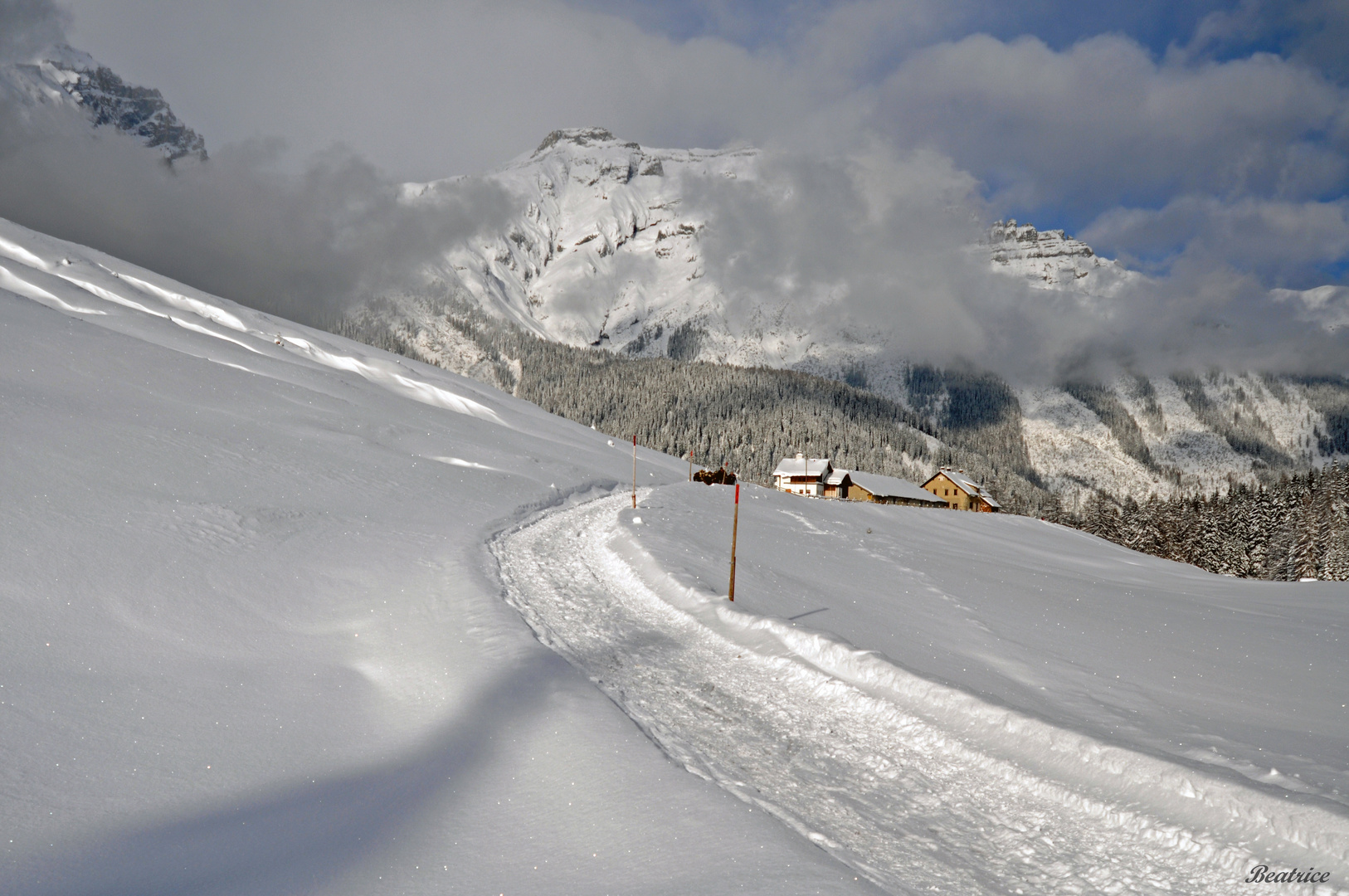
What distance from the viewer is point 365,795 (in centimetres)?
600

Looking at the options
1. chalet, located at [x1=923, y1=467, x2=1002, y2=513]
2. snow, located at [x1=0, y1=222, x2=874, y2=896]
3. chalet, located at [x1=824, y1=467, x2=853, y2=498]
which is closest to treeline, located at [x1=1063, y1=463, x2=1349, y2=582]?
chalet, located at [x1=923, y1=467, x2=1002, y2=513]

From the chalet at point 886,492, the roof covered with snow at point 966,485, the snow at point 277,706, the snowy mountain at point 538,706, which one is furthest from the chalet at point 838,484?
the snow at point 277,706

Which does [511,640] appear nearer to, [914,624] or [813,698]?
[813,698]

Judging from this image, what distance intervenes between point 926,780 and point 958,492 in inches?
4526

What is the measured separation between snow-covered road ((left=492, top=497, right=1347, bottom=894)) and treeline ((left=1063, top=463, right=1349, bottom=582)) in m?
65.2

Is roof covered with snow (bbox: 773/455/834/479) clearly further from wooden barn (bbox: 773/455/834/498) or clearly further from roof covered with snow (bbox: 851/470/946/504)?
roof covered with snow (bbox: 851/470/946/504)

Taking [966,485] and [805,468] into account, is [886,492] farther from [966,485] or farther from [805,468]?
[966,485]

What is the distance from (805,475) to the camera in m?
111

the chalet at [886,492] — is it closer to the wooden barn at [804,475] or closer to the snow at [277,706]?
the wooden barn at [804,475]

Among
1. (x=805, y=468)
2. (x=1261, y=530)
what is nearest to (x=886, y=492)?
(x=805, y=468)

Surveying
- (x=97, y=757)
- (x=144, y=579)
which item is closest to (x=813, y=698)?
(x=97, y=757)

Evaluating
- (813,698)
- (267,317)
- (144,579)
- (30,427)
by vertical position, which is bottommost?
(813,698)

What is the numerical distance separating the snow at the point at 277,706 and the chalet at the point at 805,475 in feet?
317

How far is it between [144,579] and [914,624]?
46.7 feet
